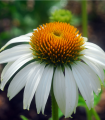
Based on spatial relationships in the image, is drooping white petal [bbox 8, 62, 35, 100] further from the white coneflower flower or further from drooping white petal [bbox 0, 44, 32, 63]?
drooping white petal [bbox 0, 44, 32, 63]

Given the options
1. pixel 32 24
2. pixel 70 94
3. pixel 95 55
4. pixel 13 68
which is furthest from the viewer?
pixel 32 24

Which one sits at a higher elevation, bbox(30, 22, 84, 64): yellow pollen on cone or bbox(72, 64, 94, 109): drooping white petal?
bbox(30, 22, 84, 64): yellow pollen on cone

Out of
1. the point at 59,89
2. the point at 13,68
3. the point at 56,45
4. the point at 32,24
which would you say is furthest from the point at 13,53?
the point at 32,24

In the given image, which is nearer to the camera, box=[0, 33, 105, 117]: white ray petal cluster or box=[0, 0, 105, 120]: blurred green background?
box=[0, 33, 105, 117]: white ray petal cluster

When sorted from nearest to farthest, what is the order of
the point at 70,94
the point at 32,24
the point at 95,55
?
1. the point at 70,94
2. the point at 95,55
3. the point at 32,24

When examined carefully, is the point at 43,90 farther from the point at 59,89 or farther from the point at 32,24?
the point at 32,24

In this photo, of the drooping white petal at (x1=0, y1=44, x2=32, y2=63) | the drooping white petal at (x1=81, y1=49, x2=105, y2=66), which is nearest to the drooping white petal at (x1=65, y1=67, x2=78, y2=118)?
the drooping white petal at (x1=81, y1=49, x2=105, y2=66)

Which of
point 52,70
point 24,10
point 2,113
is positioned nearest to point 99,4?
point 24,10

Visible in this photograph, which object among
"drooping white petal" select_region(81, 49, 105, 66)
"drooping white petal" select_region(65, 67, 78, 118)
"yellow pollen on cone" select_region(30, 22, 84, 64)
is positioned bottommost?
"drooping white petal" select_region(65, 67, 78, 118)

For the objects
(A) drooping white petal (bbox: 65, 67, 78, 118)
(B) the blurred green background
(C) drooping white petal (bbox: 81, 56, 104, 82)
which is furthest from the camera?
(B) the blurred green background
